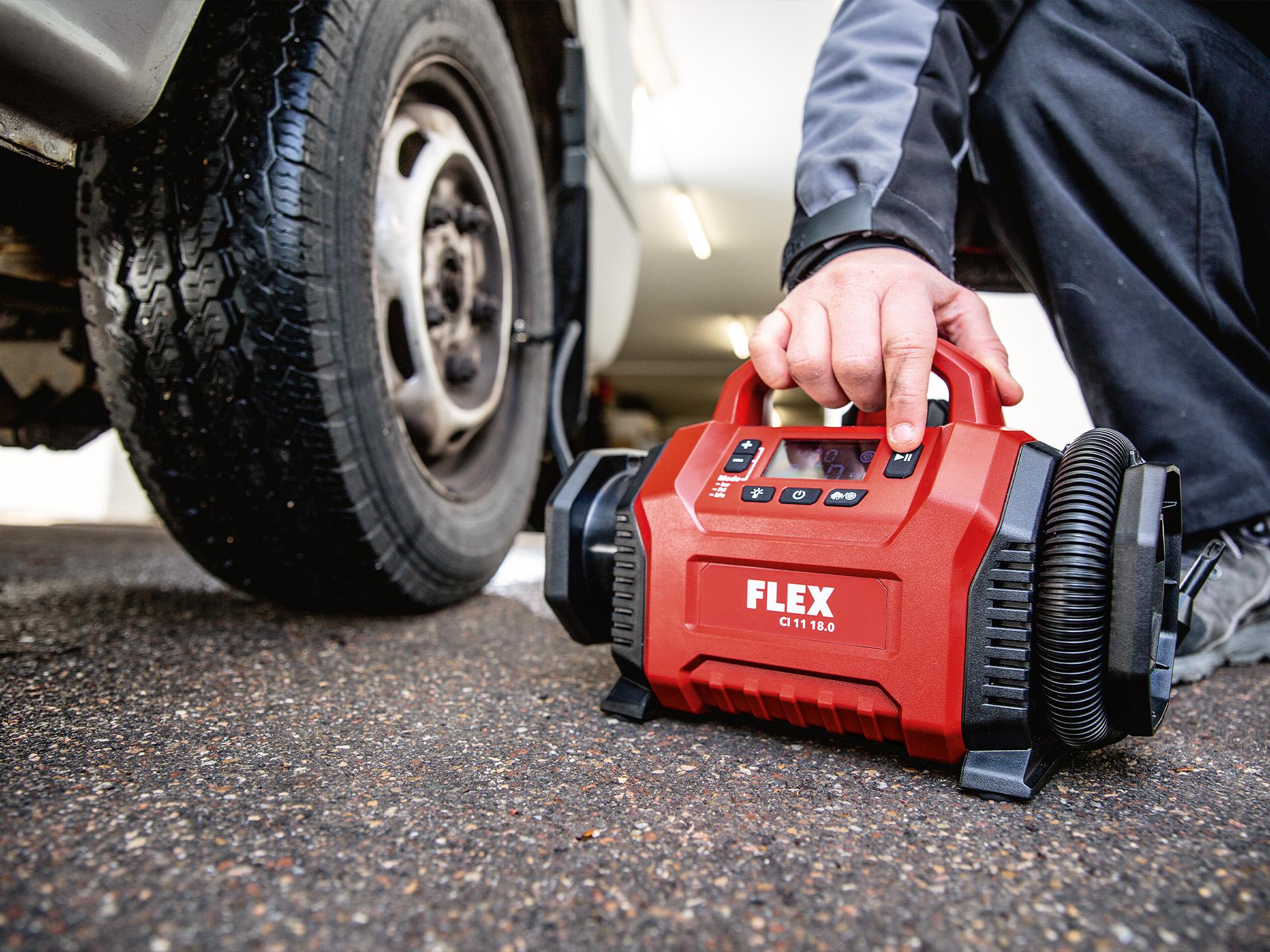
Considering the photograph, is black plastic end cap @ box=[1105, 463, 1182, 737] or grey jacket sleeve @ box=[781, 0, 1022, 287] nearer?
black plastic end cap @ box=[1105, 463, 1182, 737]

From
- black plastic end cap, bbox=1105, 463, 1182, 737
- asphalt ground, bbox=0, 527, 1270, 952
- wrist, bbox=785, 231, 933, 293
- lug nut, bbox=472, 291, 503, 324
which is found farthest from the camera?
lug nut, bbox=472, 291, 503, 324

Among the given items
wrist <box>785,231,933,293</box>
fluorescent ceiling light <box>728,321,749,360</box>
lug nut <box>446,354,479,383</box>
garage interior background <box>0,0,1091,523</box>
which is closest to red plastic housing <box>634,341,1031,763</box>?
wrist <box>785,231,933,293</box>

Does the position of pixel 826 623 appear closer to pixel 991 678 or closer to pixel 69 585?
pixel 991 678

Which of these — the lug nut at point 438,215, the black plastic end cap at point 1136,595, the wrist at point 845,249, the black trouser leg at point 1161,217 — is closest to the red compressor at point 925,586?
the black plastic end cap at point 1136,595

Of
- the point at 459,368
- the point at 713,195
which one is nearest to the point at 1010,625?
the point at 459,368

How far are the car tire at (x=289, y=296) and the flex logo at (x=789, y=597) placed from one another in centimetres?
46

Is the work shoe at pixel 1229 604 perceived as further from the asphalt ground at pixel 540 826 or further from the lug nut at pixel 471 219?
the lug nut at pixel 471 219

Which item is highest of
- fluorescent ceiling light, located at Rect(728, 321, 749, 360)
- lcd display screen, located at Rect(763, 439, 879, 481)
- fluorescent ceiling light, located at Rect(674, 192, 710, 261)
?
fluorescent ceiling light, located at Rect(674, 192, 710, 261)

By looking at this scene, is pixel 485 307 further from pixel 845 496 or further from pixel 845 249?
pixel 845 496

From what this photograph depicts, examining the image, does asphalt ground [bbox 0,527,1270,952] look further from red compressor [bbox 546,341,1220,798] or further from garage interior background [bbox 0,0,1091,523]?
garage interior background [bbox 0,0,1091,523]

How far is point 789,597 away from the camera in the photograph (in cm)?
59

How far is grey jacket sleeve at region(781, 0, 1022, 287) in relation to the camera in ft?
2.40

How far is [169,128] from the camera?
2.45 ft

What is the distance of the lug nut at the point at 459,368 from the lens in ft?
3.62
